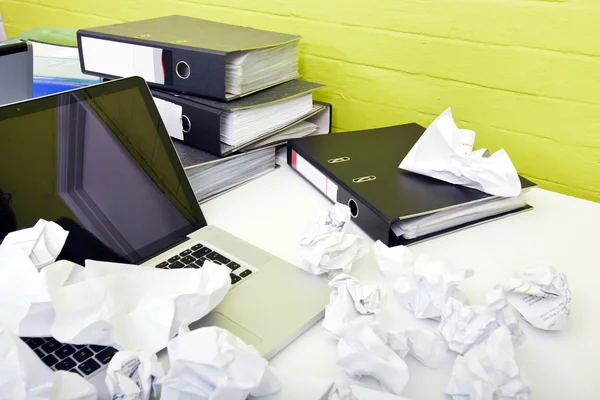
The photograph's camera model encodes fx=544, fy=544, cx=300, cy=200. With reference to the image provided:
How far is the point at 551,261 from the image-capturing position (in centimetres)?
72

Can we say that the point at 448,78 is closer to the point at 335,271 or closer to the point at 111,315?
the point at 335,271

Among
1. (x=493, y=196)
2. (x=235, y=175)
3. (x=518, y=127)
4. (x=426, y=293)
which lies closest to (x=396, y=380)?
(x=426, y=293)

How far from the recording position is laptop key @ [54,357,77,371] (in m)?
0.51

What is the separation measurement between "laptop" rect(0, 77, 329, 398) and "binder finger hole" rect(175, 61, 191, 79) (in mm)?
126

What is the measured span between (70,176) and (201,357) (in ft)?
1.09

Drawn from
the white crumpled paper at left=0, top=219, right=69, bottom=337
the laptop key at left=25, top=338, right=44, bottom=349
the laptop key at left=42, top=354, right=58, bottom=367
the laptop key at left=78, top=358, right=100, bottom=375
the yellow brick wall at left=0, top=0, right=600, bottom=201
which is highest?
the yellow brick wall at left=0, top=0, right=600, bottom=201

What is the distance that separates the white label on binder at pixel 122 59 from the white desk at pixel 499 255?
0.81 feet

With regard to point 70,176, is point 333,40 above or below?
above

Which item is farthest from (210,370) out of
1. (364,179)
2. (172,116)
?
(172,116)

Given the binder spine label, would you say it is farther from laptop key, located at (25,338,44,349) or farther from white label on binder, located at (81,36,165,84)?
laptop key, located at (25,338,44,349)

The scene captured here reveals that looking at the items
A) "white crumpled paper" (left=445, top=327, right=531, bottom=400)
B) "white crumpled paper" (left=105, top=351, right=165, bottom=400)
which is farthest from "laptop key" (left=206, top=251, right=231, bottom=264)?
"white crumpled paper" (left=445, top=327, right=531, bottom=400)

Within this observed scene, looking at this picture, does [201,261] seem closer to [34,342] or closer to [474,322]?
[34,342]

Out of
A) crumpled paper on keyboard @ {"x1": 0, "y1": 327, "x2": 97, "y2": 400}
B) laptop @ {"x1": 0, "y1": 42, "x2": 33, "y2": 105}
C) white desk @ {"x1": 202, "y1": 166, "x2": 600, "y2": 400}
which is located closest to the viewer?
crumpled paper on keyboard @ {"x1": 0, "y1": 327, "x2": 97, "y2": 400}

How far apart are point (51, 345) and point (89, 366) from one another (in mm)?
49
